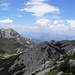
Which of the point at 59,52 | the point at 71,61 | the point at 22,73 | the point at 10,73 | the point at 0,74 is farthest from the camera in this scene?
the point at 59,52

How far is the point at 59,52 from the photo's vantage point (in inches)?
3930

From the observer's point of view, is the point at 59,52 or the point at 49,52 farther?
the point at 59,52

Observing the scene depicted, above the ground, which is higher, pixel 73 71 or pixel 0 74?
pixel 73 71

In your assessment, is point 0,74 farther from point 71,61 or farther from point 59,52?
point 71,61

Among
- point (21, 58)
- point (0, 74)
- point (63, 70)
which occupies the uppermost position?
point (63, 70)

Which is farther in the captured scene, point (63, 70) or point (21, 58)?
point (21, 58)

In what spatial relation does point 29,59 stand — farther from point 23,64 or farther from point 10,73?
point 10,73

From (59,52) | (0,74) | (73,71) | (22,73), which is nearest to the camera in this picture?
(73,71)

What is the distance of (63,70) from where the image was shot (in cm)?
3497

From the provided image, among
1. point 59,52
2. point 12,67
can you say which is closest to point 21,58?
point 12,67

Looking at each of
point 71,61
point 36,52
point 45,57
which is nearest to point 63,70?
point 71,61

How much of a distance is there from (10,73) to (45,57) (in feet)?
57.0

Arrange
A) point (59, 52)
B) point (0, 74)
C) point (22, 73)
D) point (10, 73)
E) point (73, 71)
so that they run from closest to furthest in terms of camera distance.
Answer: point (73, 71)
point (22, 73)
point (10, 73)
point (0, 74)
point (59, 52)

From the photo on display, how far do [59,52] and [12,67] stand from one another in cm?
2529
